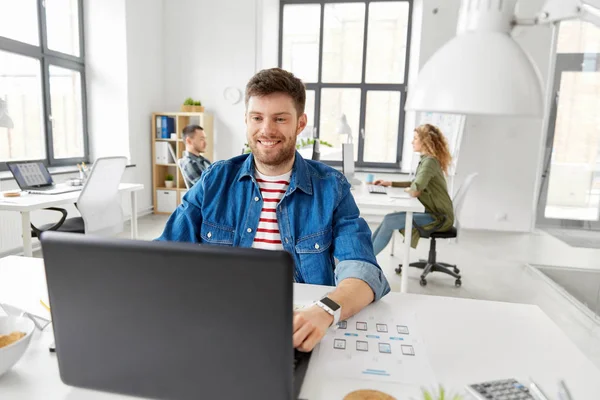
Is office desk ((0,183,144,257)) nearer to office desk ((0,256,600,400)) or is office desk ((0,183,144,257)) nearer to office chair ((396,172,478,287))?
office desk ((0,256,600,400))

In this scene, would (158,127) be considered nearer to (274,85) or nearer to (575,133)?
(274,85)

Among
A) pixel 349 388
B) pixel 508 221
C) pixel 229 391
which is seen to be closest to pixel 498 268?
pixel 508 221

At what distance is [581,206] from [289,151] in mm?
4798

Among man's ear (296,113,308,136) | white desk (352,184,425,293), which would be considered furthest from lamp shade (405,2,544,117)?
white desk (352,184,425,293)

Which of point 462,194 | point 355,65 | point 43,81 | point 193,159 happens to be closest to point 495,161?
point 462,194

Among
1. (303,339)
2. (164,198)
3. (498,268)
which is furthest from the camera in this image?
(164,198)

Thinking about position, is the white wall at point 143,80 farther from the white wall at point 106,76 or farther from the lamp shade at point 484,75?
the lamp shade at point 484,75

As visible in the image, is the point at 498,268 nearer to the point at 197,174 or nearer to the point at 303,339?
the point at 197,174

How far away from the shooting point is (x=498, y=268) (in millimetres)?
3760

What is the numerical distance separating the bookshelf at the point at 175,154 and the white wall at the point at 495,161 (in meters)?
2.96

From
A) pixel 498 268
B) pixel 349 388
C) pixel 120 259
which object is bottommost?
pixel 498 268

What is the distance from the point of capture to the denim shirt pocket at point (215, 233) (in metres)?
1.30

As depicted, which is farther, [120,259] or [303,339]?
[303,339]

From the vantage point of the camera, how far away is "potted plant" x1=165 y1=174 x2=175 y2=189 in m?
5.67
